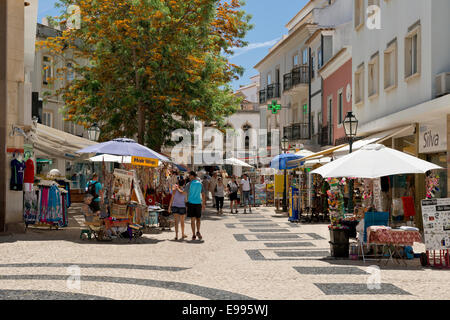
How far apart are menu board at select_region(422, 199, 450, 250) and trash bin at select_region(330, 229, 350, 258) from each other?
1758mm

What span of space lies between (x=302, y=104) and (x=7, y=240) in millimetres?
27595

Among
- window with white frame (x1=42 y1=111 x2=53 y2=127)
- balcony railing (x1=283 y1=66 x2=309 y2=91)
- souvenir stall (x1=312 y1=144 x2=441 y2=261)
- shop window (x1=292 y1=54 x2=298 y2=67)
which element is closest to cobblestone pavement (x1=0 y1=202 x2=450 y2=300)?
souvenir stall (x1=312 y1=144 x2=441 y2=261)

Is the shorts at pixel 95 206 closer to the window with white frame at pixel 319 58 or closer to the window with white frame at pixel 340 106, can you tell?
the window with white frame at pixel 340 106

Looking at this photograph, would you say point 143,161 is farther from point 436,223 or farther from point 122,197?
point 436,223

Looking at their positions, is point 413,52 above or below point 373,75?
below

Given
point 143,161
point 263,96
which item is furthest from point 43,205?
point 263,96

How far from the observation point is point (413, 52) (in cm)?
1838

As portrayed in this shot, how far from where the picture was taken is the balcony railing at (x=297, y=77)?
38344 mm

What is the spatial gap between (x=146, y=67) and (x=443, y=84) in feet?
41.5

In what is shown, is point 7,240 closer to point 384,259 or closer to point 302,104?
point 384,259

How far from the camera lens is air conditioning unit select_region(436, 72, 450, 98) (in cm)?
1580

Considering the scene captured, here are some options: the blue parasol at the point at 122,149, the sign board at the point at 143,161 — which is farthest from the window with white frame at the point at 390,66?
the blue parasol at the point at 122,149
